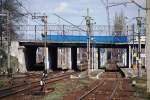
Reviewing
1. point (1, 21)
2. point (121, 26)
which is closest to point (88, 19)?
point (1, 21)

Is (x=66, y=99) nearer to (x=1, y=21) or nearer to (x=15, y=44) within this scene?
(x=1, y=21)

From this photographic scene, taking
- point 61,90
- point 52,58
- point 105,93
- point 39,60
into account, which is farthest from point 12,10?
point 39,60

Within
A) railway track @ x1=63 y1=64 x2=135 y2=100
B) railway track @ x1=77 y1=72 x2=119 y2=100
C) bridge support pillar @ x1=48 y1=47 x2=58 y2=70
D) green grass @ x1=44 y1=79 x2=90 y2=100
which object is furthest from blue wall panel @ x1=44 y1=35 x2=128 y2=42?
railway track @ x1=77 y1=72 x2=119 y2=100

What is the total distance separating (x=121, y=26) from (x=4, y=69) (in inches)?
2710

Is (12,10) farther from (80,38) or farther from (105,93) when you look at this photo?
(105,93)

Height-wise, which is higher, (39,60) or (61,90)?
(61,90)

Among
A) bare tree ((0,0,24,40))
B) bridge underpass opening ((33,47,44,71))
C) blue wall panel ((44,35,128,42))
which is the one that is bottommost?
bridge underpass opening ((33,47,44,71))

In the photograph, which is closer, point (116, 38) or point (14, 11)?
point (14, 11)

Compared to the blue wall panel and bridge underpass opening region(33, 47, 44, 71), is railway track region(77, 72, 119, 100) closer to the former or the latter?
the blue wall panel

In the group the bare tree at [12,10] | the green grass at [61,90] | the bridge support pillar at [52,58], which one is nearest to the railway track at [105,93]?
the green grass at [61,90]

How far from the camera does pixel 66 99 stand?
2580 centimetres

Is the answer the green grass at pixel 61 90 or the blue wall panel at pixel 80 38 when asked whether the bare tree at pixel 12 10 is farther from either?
the green grass at pixel 61 90

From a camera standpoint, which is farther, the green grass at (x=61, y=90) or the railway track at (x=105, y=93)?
the railway track at (x=105, y=93)

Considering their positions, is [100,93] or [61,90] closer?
[100,93]
